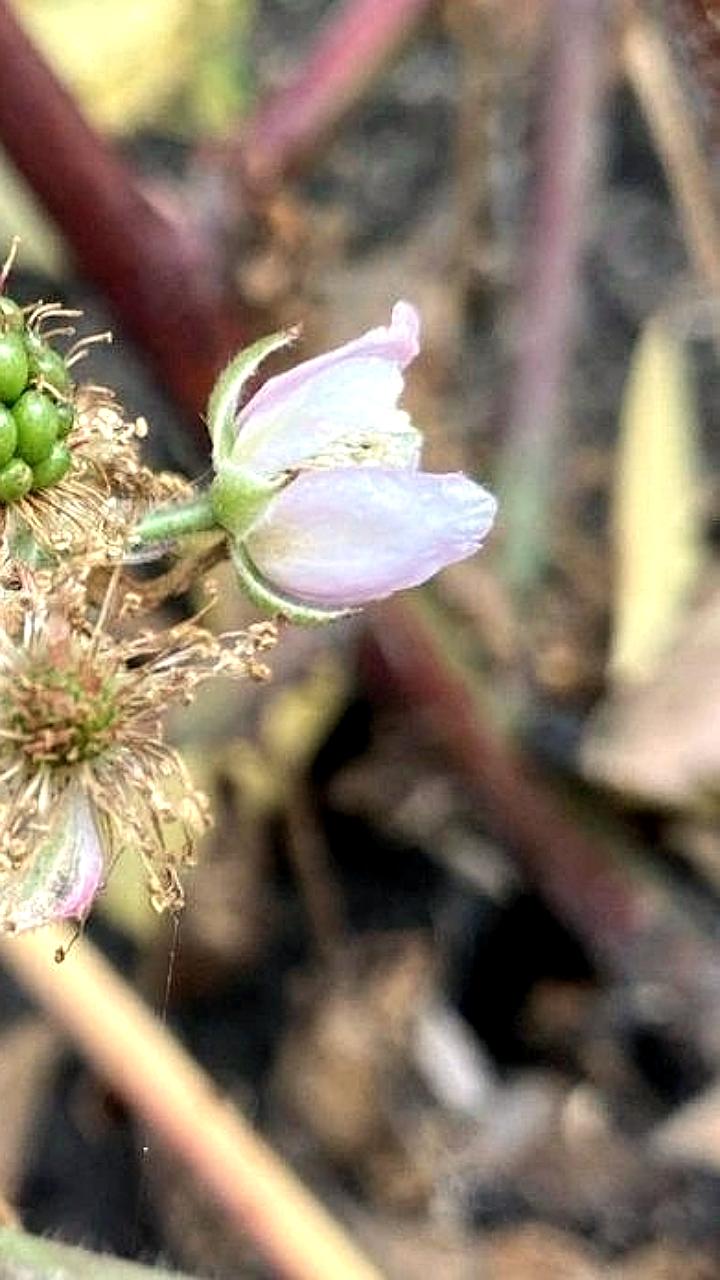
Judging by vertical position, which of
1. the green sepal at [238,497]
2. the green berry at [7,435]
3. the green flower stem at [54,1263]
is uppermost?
the green berry at [7,435]

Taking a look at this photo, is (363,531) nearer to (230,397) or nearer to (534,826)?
(230,397)

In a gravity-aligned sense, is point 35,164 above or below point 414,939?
above

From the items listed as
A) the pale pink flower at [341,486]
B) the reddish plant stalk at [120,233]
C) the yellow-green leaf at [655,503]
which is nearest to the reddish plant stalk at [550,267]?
the yellow-green leaf at [655,503]

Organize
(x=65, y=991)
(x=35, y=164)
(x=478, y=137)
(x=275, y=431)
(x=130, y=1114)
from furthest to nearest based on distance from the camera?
(x=478, y=137), (x=130, y=1114), (x=65, y=991), (x=35, y=164), (x=275, y=431)

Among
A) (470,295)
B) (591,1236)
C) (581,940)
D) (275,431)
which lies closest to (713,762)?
(581,940)

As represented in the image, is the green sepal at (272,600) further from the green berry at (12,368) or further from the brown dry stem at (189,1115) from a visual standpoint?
the brown dry stem at (189,1115)

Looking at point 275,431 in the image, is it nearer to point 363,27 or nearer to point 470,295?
point 363,27

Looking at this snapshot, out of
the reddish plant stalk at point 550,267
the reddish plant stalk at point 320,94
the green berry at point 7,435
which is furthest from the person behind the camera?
the reddish plant stalk at point 550,267
